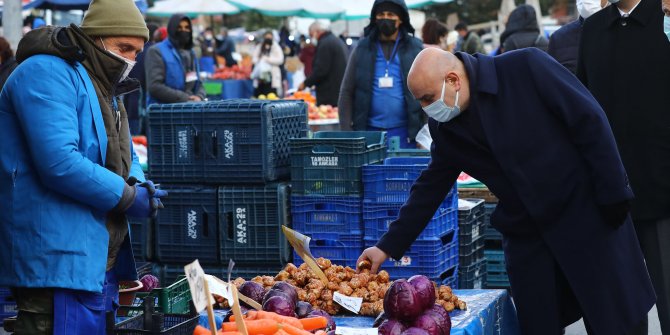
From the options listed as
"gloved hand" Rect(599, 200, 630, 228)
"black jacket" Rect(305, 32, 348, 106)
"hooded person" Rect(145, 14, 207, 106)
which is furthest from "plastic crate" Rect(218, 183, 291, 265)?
"black jacket" Rect(305, 32, 348, 106)

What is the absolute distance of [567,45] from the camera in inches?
340

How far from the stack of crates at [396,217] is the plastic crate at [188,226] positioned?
1108mm

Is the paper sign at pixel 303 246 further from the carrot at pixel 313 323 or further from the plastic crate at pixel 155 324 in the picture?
the plastic crate at pixel 155 324

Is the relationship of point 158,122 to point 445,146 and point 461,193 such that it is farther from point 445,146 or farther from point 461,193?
point 445,146

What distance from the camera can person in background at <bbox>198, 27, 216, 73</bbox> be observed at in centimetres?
3195

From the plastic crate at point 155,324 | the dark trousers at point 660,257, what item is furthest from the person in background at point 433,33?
the plastic crate at point 155,324

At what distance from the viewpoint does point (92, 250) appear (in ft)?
14.0

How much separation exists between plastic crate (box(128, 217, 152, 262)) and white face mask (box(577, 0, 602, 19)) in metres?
3.43

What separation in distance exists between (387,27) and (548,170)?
453 centimetres

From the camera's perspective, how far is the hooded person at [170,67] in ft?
37.0

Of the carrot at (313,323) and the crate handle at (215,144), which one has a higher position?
the crate handle at (215,144)

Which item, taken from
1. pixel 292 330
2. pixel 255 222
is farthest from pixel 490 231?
pixel 292 330

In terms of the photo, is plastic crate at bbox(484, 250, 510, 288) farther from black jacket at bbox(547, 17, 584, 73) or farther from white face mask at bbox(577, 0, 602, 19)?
white face mask at bbox(577, 0, 602, 19)

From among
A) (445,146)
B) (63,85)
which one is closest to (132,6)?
(63,85)
